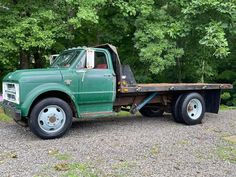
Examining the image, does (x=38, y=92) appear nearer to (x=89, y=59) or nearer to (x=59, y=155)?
(x=89, y=59)

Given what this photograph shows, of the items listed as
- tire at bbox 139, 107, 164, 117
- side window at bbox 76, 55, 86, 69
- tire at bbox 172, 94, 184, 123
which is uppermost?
side window at bbox 76, 55, 86, 69

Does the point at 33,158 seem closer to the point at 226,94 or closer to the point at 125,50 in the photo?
the point at 125,50

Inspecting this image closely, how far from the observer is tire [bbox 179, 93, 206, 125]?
8.80 m

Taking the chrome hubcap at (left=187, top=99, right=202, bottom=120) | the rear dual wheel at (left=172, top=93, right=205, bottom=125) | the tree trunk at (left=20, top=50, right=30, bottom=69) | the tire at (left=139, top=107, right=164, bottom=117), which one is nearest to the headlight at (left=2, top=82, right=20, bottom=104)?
the tire at (left=139, top=107, right=164, bottom=117)

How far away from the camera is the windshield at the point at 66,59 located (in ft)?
25.5

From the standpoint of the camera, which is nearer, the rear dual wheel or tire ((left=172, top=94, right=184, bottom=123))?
the rear dual wheel

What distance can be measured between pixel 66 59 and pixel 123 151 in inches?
116

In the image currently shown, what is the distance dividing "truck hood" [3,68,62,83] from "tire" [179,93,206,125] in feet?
10.9

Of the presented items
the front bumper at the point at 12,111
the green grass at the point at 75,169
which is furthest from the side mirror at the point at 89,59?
the green grass at the point at 75,169

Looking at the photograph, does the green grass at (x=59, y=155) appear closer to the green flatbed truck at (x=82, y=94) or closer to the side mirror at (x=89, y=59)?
the green flatbed truck at (x=82, y=94)

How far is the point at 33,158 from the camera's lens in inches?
222

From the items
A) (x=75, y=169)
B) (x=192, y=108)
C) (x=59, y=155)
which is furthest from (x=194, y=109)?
(x=75, y=169)

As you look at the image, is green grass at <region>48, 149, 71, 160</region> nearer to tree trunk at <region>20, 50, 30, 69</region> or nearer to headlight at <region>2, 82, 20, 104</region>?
headlight at <region>2, 82, 20, 104</region>

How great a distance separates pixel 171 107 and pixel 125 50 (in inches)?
217
